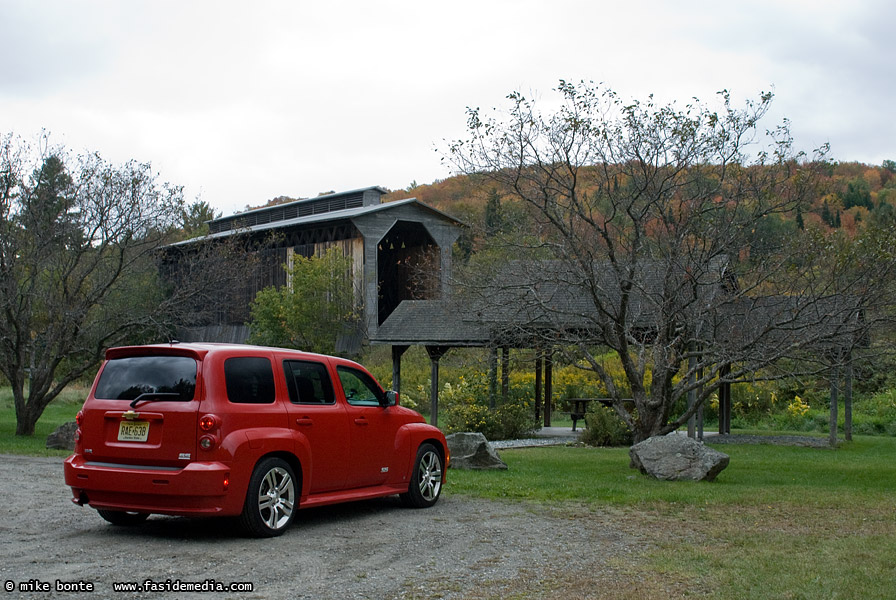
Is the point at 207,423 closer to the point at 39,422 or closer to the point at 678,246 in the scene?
the point at 678,246

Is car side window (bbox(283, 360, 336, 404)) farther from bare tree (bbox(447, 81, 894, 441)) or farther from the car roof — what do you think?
bare tree (bbox(447, 81, 894, 441))

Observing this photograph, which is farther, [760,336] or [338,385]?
[760,336]

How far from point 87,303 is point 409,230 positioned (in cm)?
2465

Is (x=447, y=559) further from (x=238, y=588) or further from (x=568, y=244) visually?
(x=568, y=244)

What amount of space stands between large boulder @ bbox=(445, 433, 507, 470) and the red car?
226 inches

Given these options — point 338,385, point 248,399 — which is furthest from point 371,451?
point 248,399

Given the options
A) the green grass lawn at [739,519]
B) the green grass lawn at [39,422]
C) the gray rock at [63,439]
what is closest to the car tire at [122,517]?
the green grass lawn at [739,519]

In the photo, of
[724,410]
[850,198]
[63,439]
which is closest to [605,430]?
[724,410]

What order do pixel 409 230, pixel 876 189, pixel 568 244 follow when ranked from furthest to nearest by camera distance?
pixel 876 189 → pixel 409 230 → pixel 568 244

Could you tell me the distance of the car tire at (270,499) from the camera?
314 inches

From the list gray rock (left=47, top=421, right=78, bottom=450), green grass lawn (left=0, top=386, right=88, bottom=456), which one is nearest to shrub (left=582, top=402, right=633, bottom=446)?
gray rock (left=47, top=421, right=78, bottom=450)

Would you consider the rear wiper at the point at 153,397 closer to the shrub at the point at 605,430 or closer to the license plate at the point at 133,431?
the license plate at the point at 133,431

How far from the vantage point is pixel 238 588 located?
616 cm

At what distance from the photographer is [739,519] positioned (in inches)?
385
